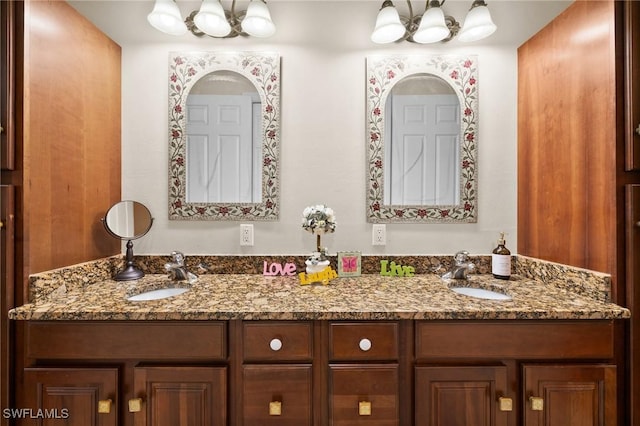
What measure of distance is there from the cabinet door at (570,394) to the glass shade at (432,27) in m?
1.63

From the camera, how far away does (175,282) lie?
1481mm

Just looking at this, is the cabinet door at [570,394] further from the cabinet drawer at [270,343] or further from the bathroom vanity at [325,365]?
the cabinet drawer at [270,343]

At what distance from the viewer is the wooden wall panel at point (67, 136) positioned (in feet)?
3.77

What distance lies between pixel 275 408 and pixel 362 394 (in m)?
0.33

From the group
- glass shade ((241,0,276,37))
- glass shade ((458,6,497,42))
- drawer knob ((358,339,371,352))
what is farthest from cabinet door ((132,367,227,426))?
glass shade ((458,6,497,42))

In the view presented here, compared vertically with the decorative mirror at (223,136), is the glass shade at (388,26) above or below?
above

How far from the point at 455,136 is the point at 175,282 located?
1796mm

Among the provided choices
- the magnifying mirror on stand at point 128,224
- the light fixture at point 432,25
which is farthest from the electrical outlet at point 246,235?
the light fixture at point 432,25

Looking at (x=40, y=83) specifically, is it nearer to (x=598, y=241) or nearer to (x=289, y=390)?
(x=289, y=390)

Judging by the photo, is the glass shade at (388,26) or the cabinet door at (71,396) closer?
the cabinet door at (71,396)

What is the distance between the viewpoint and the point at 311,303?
1116 millimetres

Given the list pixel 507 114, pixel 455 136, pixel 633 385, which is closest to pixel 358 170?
pixel 455 136

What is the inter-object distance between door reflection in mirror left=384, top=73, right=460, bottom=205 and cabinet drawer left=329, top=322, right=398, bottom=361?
822 mm

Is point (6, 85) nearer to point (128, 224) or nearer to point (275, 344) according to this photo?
point (128, 224)
